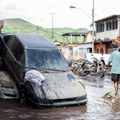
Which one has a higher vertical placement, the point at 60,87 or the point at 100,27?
the point at 100,27

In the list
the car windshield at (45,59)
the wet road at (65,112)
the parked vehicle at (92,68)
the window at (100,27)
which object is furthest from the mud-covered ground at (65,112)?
the window at (100,27)

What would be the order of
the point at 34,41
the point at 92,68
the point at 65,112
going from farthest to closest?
the point at 92,68
the point at 34,41
the point at 65,112

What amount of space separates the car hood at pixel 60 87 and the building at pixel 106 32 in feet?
118

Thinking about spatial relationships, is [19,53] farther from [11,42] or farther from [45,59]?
[11,42]

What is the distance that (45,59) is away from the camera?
13.0 meters

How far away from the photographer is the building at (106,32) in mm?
49125

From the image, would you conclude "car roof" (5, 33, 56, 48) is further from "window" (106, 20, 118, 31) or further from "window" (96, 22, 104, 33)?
"window" (96, 22, 104, 33)

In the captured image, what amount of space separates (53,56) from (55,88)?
6.57 ft

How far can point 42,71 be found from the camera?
1241cm

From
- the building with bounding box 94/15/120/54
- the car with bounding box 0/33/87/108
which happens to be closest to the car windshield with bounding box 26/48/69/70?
the car with bounding box 0/33/87/108

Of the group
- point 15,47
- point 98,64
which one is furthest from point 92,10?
point 15,47

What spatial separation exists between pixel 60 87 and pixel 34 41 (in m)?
2.77

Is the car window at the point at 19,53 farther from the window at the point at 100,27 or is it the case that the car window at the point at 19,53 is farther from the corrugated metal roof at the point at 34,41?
the window at the point at 100,27

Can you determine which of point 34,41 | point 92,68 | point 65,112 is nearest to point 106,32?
point 92,68
